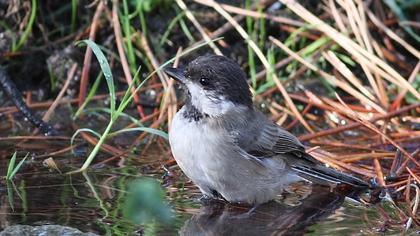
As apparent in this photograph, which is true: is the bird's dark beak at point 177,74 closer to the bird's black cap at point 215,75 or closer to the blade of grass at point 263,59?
the bird's black cap at point 215,75

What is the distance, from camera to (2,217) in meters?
4.35

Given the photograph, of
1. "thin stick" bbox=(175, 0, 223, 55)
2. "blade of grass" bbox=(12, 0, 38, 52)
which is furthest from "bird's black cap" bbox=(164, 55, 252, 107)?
"blade of grass" bbox=(12, 0, 38, 52)

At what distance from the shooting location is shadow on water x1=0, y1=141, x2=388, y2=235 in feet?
14.2

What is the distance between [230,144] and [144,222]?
3.01ft

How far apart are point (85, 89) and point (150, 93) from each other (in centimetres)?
58

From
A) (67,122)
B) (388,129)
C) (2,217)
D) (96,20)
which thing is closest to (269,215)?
(2,217)

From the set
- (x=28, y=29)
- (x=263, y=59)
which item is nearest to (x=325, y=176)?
(x=263, y=59)

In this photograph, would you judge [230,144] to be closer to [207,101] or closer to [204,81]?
[207,101]

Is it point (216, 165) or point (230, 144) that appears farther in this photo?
point (230, 144)

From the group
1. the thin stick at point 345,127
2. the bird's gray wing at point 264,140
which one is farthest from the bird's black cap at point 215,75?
the thin stick at point 345,127

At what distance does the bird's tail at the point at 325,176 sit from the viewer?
5164 mm

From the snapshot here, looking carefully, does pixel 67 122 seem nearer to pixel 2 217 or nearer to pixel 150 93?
pixel 150 93

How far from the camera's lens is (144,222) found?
4.15 m

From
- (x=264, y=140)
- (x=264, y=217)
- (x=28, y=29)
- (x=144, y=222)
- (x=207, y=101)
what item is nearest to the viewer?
(x=144, y=222)
